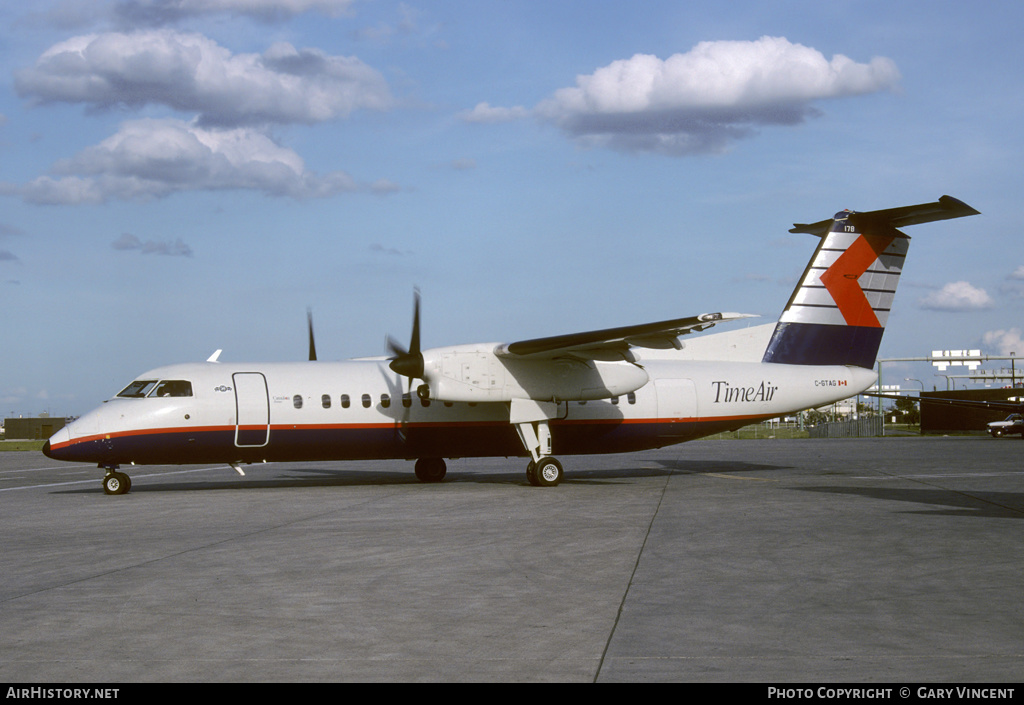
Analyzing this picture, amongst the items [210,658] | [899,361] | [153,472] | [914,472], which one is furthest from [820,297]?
[899,361]

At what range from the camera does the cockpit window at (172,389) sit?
19.9m

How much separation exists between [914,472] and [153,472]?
22950mm

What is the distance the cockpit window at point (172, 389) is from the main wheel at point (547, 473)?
772 cm

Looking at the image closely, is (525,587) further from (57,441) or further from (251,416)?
(57,441)

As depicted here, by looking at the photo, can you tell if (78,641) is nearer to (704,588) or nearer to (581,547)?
(704,588)

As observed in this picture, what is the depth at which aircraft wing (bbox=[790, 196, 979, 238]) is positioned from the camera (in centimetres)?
1998

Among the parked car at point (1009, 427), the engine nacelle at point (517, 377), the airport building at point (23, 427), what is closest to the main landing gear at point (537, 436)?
the engine nacelle at point (517, 377)

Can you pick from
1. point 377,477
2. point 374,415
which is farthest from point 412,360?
point 377,477

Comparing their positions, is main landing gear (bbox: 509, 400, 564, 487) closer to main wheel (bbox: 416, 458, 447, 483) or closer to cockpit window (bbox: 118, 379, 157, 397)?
main wheel (bbox: 416, 458, 447, 483)

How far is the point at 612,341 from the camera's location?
742 inches

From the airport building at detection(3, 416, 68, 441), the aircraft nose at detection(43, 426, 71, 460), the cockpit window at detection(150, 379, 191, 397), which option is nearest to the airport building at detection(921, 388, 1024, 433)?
the cockpit window at detection(150, 379, 191, 397)

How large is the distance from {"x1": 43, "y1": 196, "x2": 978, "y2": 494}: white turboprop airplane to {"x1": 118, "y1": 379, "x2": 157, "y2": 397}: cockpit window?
0.03 m

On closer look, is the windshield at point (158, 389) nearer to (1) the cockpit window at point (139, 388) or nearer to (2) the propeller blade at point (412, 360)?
(1) the cockpit window at point (139, 388)

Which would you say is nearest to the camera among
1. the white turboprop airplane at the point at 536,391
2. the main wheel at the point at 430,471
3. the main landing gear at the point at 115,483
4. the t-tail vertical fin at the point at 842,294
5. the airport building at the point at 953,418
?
the white turboprop airplane at the point at 536,391
